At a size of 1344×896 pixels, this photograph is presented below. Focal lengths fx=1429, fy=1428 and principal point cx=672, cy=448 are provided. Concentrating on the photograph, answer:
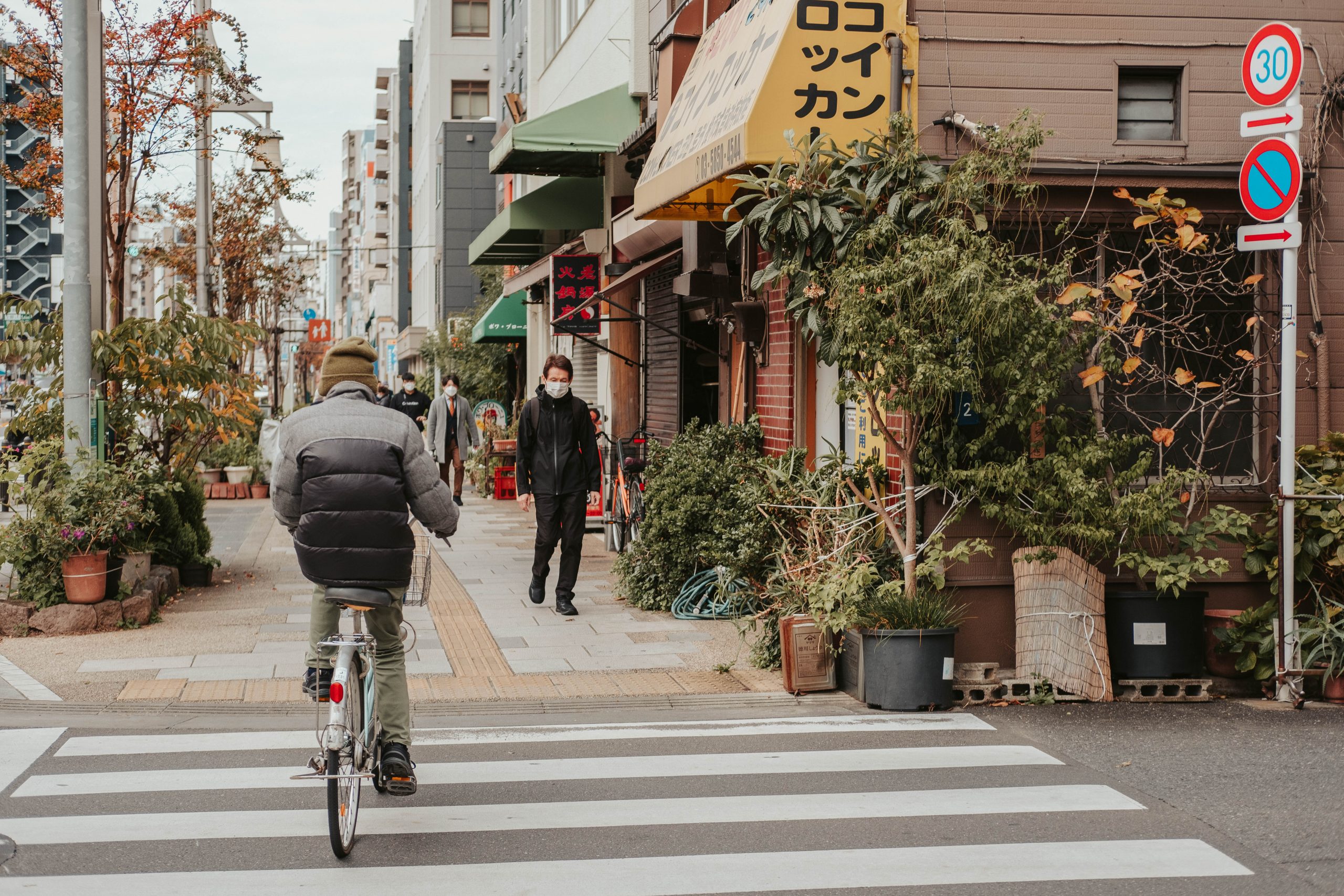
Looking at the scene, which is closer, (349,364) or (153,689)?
(349,364)

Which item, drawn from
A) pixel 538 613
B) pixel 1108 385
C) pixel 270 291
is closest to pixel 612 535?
pixel 538 613

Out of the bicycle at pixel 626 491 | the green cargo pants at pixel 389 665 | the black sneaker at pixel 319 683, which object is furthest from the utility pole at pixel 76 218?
the green cargo pants at pixel 389 665

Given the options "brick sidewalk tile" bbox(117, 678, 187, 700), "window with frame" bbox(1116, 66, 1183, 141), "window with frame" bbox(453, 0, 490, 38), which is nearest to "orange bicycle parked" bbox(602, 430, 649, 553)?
"brick sidewalk tile" bbox(117, 678, 187, 700)

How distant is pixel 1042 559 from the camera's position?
7.85 m

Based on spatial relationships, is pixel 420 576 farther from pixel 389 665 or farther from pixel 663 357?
pixel 663 357

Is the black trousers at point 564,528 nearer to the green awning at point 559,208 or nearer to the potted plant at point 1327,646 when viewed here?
the potted plant at point 1327,646

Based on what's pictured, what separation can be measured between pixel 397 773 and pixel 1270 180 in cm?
562

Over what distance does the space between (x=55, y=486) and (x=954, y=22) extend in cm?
707

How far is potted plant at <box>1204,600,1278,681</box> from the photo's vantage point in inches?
317

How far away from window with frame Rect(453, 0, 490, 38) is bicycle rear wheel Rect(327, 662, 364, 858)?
51330 millimetres

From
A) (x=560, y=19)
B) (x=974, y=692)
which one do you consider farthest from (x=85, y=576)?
(x=560, y=19)

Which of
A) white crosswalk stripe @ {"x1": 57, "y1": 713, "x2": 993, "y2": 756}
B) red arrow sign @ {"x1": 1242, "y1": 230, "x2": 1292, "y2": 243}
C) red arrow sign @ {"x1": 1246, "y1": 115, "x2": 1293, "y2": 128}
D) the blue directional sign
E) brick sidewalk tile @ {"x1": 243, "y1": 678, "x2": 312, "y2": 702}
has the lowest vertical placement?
white crosswalk stripe @ {"x1": 57, "y1": 713, "x2": 993, "y2": 756}

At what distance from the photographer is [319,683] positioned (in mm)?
5625

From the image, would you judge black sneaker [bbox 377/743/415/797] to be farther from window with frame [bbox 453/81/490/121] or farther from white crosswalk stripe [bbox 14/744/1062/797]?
window with frame [bbox 453/81/490/121]
